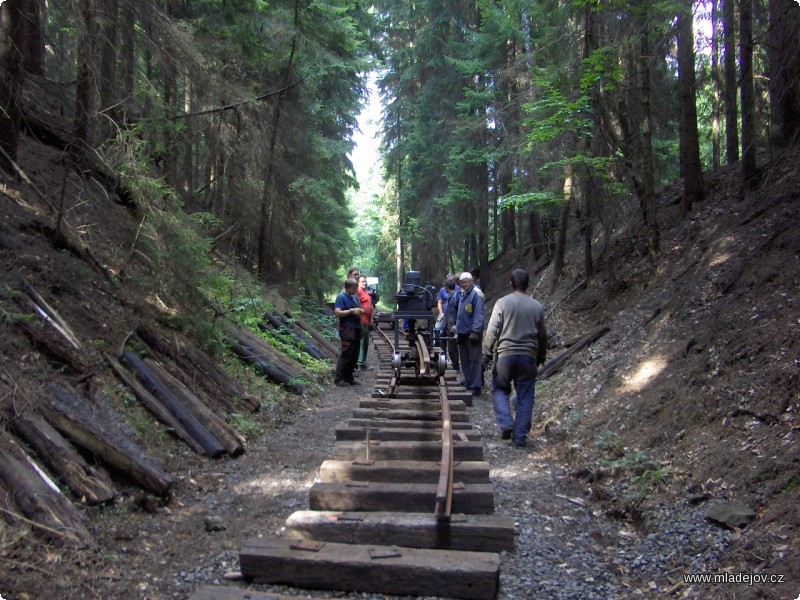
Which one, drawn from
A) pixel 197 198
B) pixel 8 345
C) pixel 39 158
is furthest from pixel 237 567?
pixel 197 198

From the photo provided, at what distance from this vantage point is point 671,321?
29.1ft

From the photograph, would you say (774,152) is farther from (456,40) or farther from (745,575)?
(456,40)

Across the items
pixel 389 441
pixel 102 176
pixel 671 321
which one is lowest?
pixel 389 441

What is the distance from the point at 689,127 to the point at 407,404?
841 centimetres

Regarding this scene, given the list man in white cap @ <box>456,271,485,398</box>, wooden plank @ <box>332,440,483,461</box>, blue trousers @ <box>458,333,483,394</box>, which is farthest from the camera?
blue trousers @ <box>458,333,483,394</box>

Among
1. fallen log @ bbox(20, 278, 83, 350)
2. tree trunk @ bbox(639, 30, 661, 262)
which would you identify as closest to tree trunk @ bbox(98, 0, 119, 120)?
fallen log @ bbox(20, 278, 83, 350)

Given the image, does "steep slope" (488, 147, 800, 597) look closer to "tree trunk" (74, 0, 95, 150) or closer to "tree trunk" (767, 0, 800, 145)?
"tree trunk" (767, 0, 800, 145)

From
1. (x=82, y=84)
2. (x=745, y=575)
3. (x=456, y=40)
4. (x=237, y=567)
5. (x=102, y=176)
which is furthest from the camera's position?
(x=456, y=40)

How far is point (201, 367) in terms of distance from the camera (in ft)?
28.3

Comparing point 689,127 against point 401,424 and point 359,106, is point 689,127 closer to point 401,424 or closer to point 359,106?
point 401,424

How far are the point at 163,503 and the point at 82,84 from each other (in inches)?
227

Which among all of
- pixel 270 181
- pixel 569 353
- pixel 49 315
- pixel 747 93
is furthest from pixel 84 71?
pixel 270 181

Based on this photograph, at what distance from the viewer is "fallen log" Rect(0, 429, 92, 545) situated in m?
4.11

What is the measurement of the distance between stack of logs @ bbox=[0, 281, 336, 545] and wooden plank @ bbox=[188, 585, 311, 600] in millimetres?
970
